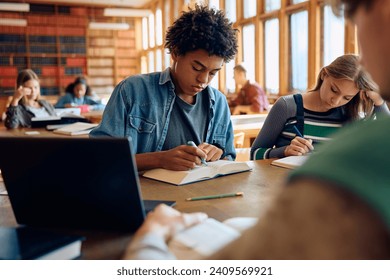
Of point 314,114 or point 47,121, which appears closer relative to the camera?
point 314,114

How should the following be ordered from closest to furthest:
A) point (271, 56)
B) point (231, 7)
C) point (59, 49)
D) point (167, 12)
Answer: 1. point (271, 56)
2. point (231, 7)
3. point (167, 12)
4. point (59, 49)

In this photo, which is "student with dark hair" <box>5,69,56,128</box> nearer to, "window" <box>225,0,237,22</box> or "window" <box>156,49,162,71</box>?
"window" <box>225,0,237,22</box>

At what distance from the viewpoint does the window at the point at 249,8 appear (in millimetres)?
7468

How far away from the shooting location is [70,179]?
91 centimetres

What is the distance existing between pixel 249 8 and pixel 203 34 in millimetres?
6271

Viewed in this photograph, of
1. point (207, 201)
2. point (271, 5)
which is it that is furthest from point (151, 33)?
point (207, 201)

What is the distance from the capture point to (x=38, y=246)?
0.80m

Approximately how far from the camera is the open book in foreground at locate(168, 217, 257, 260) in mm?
725

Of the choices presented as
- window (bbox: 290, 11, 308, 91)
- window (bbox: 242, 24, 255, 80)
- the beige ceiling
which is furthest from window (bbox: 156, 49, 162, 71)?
window (bbox: 290, 11, 308, 91)

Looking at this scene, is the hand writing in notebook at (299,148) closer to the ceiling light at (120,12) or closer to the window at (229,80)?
the window at (229,80)

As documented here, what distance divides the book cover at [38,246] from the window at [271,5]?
6513 mm

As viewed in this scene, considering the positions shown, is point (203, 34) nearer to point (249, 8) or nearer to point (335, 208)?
point (335, 208)
